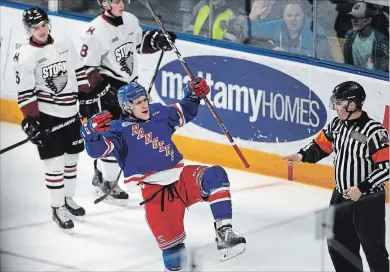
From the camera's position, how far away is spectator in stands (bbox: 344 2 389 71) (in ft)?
23.1

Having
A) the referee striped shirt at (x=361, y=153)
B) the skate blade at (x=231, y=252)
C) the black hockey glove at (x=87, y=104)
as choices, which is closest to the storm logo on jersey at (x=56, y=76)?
the black hockey glove at (x=87, y=104)

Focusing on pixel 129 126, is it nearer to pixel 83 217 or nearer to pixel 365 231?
pixel 365 231

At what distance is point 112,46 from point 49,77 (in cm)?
47

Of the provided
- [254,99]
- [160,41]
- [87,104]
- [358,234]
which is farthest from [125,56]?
[358,234]

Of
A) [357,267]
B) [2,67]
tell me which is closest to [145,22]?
[2,67]

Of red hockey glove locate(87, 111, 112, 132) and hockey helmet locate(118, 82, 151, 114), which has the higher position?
hockey helmet locate(118, 82, 151, 114)

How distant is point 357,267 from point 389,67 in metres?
2.77

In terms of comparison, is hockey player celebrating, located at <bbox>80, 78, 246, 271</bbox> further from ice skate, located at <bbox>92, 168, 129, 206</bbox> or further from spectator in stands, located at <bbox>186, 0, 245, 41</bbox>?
spectator in stands, located at <bbox>186, 0, 245, 41</bbox>

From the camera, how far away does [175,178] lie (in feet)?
18.2

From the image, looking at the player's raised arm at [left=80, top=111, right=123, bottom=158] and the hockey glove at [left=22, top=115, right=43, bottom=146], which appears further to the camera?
the hockey glove at [left=22, top=115, right=43, bottom=146]

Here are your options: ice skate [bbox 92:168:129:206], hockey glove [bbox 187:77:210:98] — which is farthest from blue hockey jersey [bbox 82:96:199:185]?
ice skate [bbox 92:168:129:206]

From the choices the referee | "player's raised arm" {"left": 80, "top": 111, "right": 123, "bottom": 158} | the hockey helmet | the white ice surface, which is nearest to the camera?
the referee

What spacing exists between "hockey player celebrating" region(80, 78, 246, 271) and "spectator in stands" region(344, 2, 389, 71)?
1690mm

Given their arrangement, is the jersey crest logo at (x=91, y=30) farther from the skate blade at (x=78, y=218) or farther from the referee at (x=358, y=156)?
the referee at (x=358, y=156)
